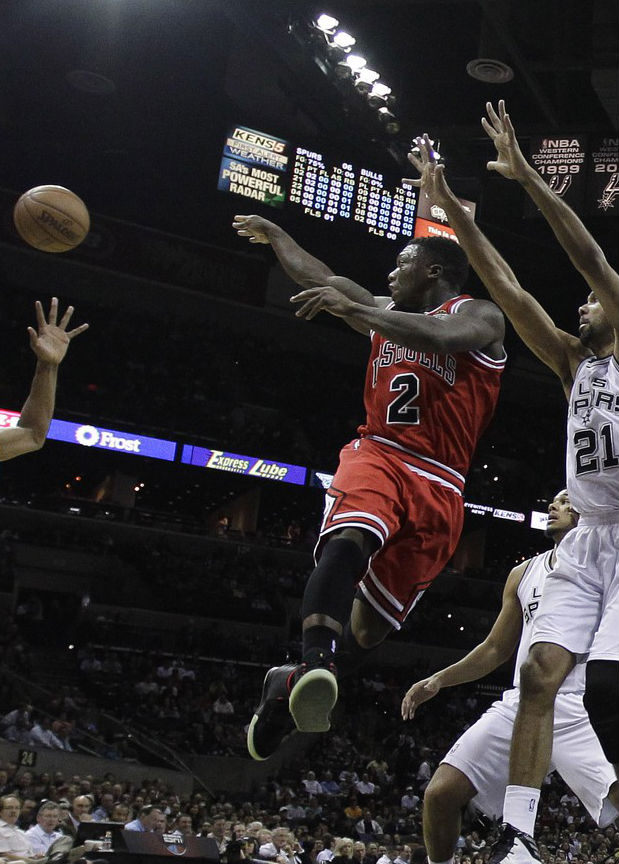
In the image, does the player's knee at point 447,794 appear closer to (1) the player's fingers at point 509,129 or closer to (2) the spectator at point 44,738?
(1) the player's fingers at point 509,129

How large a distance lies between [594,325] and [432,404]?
80cm

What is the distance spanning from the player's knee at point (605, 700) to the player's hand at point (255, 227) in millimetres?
2557

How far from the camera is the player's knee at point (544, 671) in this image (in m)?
4.29

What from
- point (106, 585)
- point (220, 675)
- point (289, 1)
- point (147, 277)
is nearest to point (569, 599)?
point (289, 1)

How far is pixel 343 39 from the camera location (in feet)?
55.4

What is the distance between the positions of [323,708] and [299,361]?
26818 mm

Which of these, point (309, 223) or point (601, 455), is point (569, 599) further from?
point (309, 223)

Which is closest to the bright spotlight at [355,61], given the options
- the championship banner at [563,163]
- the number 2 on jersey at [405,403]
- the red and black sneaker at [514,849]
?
the championship banner at [563,163]

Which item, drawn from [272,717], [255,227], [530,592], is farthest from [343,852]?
[255,227]

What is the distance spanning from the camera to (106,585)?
2480 centimetres

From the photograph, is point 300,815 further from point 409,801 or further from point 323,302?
point 323,302

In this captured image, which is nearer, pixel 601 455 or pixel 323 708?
pixel 323 708

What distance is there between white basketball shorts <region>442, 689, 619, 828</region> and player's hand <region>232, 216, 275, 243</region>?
2.59m

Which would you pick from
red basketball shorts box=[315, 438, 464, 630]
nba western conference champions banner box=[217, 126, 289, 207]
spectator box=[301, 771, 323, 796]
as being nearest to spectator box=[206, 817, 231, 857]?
spectator box=[301, 771, 323, 796]
